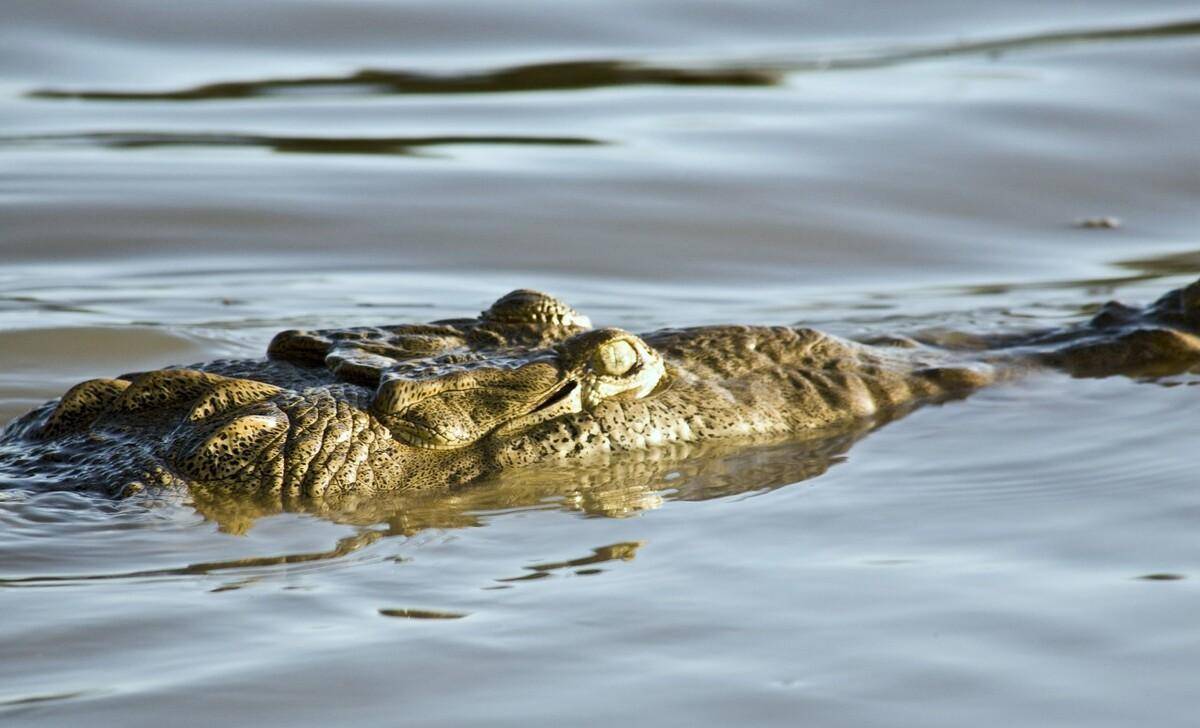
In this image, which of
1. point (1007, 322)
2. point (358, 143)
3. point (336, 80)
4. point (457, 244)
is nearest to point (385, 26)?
point (336, 80)

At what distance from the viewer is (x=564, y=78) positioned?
484 inches

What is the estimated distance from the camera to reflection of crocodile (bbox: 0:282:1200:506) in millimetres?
4941

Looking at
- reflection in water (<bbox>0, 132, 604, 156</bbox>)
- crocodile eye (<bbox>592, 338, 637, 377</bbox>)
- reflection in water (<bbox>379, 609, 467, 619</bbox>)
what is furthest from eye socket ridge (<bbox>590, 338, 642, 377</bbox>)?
reflection in water (<bbox>0, 132, 604, 156</bbox>)

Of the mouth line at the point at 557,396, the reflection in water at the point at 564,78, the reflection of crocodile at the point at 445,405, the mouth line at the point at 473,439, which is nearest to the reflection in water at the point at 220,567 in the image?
the reflection of crocodile at the point at 445,405

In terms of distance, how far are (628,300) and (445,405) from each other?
2.98 m

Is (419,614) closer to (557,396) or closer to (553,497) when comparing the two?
(553,497)

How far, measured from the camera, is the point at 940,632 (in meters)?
4.01

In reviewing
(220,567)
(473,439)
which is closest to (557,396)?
(473,439)

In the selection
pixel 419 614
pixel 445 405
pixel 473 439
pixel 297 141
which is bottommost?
pixel 419 614

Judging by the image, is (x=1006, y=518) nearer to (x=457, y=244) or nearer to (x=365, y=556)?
(x=365, y=556)

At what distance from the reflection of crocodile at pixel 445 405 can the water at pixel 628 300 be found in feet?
0.43

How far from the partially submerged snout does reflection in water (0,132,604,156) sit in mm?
5188

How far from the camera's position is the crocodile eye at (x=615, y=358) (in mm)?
5336

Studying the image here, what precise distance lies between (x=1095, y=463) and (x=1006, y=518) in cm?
65
